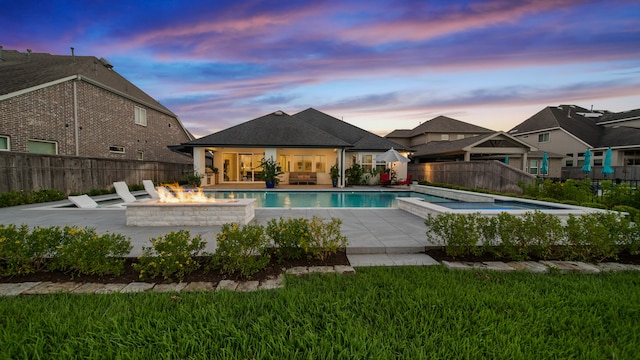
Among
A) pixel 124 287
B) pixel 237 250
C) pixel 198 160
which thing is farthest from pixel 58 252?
pixel 198 160

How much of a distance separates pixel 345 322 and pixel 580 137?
121 feet

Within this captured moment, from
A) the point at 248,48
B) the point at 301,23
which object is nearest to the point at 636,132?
the point at 301,23

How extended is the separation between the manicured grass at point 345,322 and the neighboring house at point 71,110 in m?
14.4

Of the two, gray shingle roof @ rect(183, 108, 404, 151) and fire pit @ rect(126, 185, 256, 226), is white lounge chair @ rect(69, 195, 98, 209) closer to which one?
fire pit @ rect(126, 185, 256, 226)

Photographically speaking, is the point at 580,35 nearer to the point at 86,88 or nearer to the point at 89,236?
the point at 89,236

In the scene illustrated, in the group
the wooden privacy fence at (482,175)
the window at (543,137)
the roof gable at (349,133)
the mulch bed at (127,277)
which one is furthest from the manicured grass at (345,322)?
the window at (543,137)

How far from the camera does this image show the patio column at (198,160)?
62.0 ft

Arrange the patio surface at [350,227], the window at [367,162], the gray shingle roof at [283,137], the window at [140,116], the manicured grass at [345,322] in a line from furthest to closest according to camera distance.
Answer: the window at [367,162] → the window at [140,116] → the gray shingle roof at [283,137] → the patio surface at [350,227] → the manicured grass at [345,322]

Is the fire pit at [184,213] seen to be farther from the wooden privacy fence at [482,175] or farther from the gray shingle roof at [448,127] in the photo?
the gray shingle roof at [448,127]

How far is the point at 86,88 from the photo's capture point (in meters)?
15.5

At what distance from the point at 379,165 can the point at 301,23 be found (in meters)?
12.0

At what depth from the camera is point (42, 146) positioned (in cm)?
1334

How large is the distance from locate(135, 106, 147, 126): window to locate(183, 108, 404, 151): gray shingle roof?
4.80 meters

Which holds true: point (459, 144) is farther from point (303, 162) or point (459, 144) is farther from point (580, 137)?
point (580, 137)
